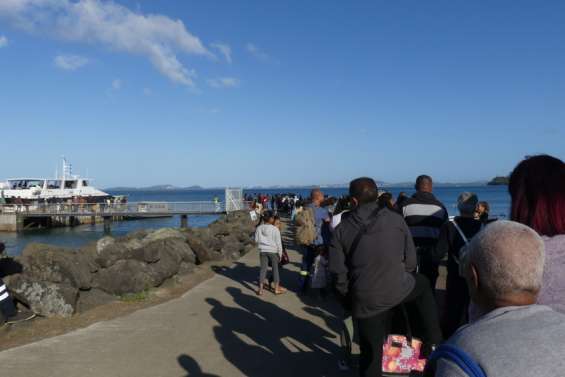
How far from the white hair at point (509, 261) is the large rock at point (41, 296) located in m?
6.53

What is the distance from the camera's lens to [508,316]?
1459 mm

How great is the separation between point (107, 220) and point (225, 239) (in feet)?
94.3

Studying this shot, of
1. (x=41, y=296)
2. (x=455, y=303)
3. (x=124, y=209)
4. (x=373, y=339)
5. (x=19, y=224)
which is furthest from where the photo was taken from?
(x=19, y=224)

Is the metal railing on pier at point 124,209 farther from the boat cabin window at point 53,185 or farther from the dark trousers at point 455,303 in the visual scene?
the dark trousers at point 455,303

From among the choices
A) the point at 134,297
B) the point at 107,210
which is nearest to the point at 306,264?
the point at 134,297

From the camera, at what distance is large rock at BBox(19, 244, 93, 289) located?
7.55 m

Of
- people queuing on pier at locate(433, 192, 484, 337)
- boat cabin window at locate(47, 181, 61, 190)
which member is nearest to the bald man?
people queuing on pier at locate(433, 192, 484, 337)

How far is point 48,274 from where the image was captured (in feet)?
25.1

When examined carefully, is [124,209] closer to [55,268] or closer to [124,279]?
[124,279]

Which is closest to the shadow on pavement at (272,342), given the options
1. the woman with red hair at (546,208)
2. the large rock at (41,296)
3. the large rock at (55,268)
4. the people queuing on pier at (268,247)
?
the people queuing on pier at (268,247)

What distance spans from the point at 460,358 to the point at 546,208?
46.8 inches

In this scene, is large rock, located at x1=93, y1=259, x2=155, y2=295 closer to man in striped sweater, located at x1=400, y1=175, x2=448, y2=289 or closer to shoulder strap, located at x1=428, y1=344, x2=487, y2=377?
man in striped sweater, located at x1=400, y1=175, x2=448, y2=289

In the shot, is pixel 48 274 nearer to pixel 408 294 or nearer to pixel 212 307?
pixel 212 307

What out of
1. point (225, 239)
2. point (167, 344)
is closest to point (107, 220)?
point (225, 239)
